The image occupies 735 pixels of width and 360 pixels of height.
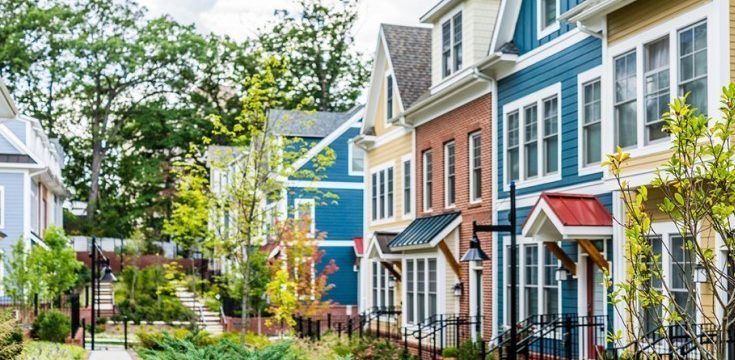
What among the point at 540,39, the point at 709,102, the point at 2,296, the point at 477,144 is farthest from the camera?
the point at 2,296

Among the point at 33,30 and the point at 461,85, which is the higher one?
the point at 33,30

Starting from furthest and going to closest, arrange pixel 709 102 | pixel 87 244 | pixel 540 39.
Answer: pixel 87 244 < pixel 540 39 < pixel 709 102

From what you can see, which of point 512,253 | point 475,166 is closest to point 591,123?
point 512,253

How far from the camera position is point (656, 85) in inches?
668

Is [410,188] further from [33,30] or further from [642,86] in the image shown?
[33,30]

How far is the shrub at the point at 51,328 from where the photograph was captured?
A: 3036 centimetres

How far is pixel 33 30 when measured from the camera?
59.3m

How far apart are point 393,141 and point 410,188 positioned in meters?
2.20

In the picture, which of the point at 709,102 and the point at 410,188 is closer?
the point at 709,102

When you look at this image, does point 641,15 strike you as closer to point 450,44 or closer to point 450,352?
point 450,352

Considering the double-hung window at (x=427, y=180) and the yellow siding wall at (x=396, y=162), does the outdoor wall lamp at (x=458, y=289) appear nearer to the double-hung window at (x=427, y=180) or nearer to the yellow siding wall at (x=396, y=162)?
the double-hung window at (x=427, y=180)

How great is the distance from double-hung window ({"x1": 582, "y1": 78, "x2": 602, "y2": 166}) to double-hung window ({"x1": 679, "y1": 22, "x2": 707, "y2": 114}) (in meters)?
3.28

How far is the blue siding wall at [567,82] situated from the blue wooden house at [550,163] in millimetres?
19

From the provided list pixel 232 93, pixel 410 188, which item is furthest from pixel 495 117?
pixel 232 93
